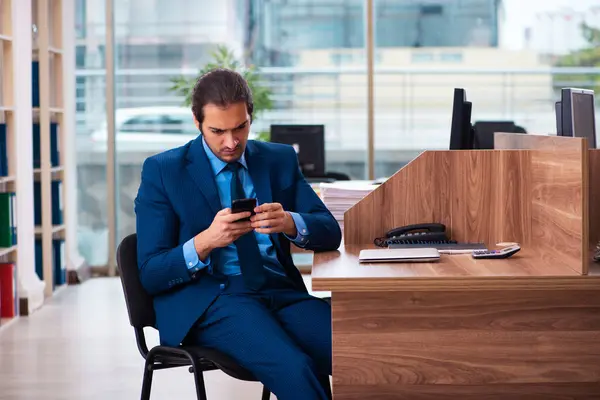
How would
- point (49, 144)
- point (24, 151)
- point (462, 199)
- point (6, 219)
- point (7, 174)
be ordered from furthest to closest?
point (49, 144) < point (24, 151) < point (7, 174) < point (6, 219) < point (462, 199)

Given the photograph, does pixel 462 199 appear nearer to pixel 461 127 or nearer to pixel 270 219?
pixel 461 127

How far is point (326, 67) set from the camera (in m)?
7.87

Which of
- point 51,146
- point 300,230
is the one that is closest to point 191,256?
point 300,230

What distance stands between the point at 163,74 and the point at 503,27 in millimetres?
2802

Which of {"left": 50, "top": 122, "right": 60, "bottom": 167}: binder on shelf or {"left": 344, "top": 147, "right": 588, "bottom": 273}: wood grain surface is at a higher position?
{"left": 50, "top": 122, "right": 60, "bottom": 167}: binder on shelf

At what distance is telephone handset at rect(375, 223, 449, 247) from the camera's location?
9.94 feet

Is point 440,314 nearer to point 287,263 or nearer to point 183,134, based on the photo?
point 287,263

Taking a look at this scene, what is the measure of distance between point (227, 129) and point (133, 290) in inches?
21.7

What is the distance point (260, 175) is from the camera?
298 cm

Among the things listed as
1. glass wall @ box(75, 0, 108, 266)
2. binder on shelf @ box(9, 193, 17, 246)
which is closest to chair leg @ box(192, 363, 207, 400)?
binder on shelf @ box(9, 193, 17, 246)

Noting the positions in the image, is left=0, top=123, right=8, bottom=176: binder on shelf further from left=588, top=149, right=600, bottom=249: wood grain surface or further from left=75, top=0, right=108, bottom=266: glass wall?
left=588, top=149, right=600, bottom=249: wood grain surface

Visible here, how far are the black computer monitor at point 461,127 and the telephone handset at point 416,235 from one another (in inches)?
17.9

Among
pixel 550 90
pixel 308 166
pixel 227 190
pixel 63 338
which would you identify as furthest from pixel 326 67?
pixel 227 190

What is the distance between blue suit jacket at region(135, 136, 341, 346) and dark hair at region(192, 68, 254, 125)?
17cm
